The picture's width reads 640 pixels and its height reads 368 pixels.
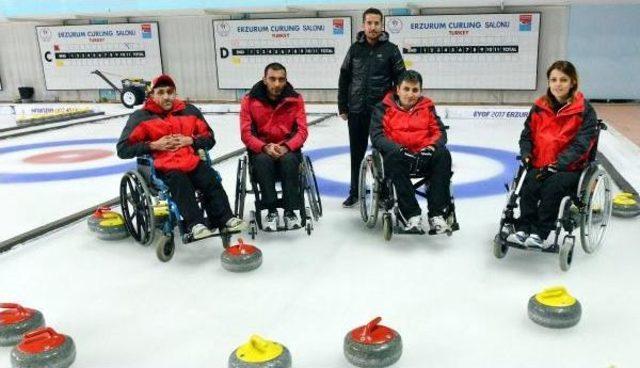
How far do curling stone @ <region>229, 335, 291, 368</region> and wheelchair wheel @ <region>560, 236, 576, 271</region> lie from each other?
1451 millimetres

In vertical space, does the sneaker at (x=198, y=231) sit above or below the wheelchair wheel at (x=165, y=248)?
above

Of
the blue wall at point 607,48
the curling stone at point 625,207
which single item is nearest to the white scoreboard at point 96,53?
the blue wall at point 607,48

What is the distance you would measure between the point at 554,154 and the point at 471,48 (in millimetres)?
6778

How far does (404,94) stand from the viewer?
3201 mm

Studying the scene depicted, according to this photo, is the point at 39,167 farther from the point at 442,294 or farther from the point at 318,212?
the point at 442,294

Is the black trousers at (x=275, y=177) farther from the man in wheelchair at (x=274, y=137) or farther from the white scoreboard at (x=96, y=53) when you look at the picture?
the white scoreboard at (x=96, y=53)

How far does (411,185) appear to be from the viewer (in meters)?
3.06

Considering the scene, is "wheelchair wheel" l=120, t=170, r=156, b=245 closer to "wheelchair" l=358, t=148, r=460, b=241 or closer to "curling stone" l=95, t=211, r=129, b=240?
"curling stone" l=95, t=211, r=129, b=240

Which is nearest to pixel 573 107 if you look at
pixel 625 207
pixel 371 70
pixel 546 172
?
pixel 546 172

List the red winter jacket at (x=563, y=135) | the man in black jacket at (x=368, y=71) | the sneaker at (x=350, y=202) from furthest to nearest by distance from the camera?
1. the sneaker at (x=350, y=202)
2. the man in black jacket at (x=368, y=71)
3. the red winter jacket at (x=563, y=135)

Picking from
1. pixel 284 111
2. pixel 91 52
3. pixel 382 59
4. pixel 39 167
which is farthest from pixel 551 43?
pixel 91 52

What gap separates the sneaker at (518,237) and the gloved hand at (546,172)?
0.95ft

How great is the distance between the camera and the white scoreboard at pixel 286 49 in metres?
9.75

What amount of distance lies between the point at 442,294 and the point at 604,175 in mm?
1073
